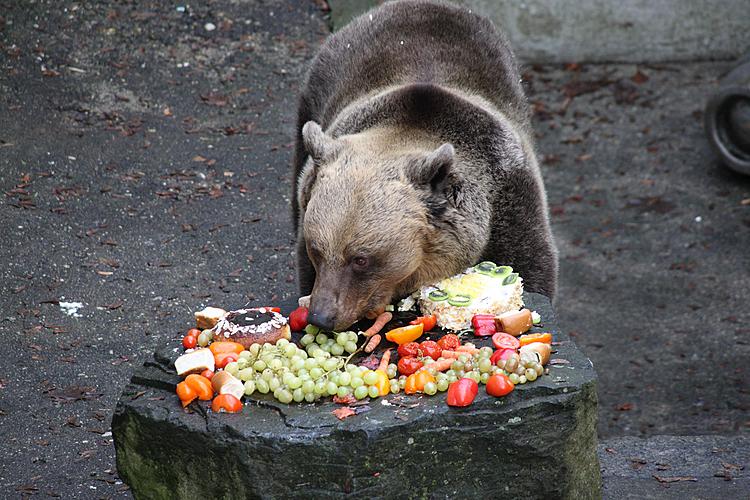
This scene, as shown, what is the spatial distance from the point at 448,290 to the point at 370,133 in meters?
1.02

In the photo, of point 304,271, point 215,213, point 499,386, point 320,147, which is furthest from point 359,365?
point 215,213

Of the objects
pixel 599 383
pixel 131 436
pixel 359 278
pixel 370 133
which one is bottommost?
pixel 599 383

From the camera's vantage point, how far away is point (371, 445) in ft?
12.9

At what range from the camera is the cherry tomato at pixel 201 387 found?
4.17 m

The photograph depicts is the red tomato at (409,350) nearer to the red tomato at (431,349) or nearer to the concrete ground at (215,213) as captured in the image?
the red tomato at (431,349)

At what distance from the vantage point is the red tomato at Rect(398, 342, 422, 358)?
178 inches

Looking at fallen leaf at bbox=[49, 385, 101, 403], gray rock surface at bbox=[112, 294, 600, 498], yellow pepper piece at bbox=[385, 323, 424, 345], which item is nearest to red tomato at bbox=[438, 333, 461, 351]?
yellow pepper piece at bbox=[385, 323, 424, 345]

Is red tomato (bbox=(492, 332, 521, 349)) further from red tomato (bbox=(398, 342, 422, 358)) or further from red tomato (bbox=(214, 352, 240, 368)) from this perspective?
red tomato (bbox=(214, 352, 240, 368))

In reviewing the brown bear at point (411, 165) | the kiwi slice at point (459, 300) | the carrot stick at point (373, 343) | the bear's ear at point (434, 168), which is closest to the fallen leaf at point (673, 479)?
the brown bear at point (411, 165)

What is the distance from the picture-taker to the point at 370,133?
546cm

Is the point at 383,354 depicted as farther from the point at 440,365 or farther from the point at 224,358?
the point at 224,358

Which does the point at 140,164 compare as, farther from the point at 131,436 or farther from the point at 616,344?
the point at 131,436

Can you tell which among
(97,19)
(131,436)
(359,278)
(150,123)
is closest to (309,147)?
(359,278)

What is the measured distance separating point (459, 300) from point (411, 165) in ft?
2.30
